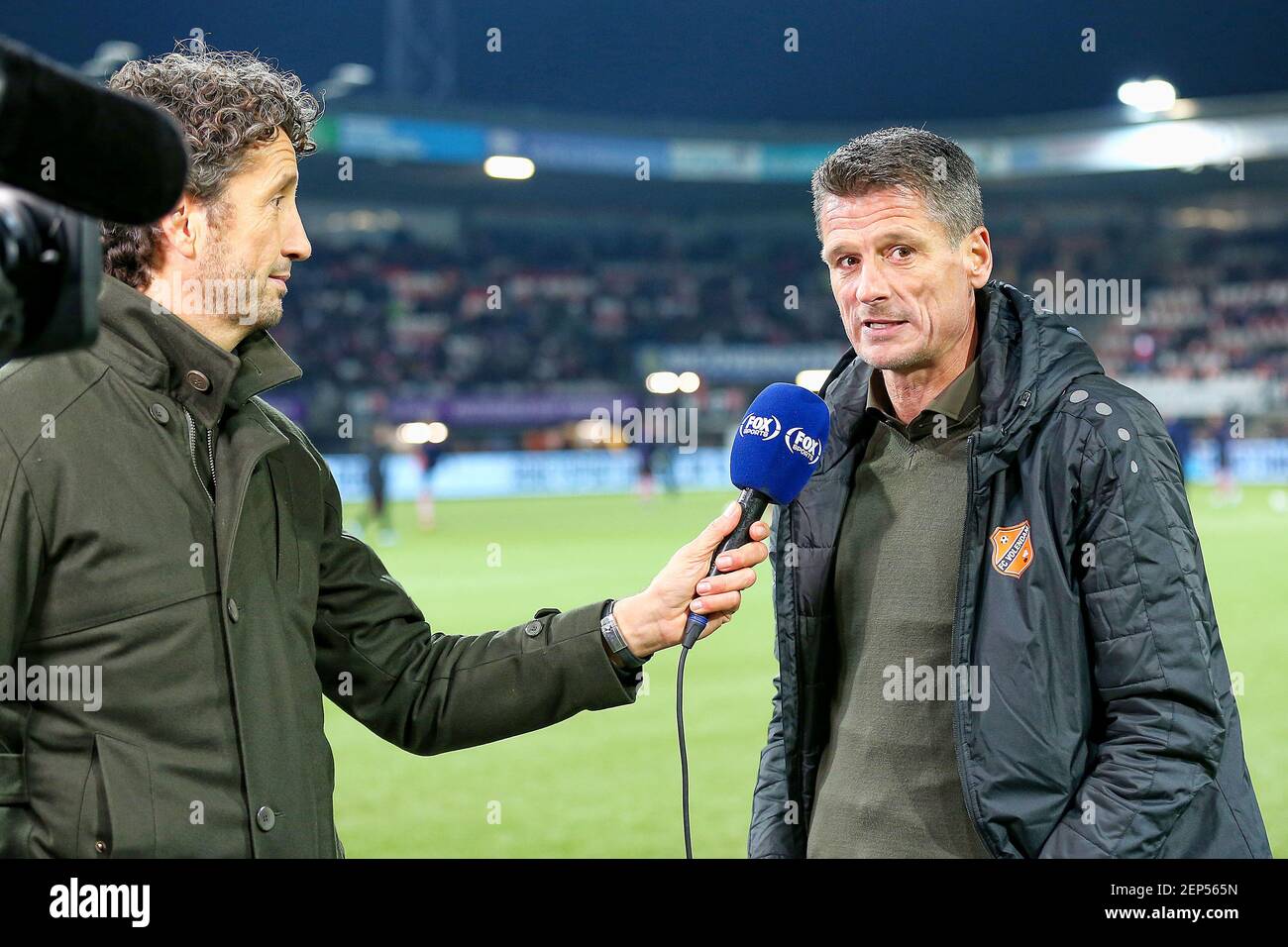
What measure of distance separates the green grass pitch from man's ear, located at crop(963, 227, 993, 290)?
3044 millimetres

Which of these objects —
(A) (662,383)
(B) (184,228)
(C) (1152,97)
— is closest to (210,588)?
(B) (184,228)

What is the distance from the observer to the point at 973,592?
2.05m

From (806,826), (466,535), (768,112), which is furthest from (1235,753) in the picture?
(768,112)

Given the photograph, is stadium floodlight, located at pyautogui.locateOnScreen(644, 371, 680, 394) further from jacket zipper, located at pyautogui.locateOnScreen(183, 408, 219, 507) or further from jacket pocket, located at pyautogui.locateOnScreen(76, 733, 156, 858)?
jacket pocket, located at pyautogui.locateOnScreen(76, 733, 156, 858)

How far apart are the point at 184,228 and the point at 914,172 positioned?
1250mm

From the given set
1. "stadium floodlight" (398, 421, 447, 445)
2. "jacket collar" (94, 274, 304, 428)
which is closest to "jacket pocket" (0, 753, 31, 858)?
"jacket collar" (94, 274, 304, 428)

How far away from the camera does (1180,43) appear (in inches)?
1342

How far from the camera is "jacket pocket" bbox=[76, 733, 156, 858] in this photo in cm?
167

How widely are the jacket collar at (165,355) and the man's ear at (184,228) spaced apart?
0.38 feet

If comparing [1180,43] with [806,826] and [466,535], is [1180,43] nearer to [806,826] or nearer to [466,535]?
[466,535]

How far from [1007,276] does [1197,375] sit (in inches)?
243

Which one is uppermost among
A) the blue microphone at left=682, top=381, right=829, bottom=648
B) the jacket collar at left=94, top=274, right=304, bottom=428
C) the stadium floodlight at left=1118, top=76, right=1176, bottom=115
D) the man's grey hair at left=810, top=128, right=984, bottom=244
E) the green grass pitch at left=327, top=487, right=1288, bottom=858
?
the stadium floodlight at left=1118, top=76, right=1176, bottom=115

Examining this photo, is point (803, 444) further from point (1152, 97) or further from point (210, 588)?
point (1152, 97)

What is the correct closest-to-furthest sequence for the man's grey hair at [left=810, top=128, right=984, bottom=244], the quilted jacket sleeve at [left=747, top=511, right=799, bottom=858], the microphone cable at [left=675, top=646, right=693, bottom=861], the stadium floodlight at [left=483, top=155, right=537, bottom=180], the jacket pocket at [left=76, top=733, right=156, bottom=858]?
1. the jacket pocket at [left=76, top=733, right=156, bottom=858]
2. the microphone cable at [left=675, top=646, right=693, bottom=861]
3. the man's grey hair at [left=810, top=128, right=984, bottom=244]
4. the quilted jacket sleeve at [left=747, top=511, right=799, bottom=858]
5. the stadium floodlight at [left=483, top=155, right=537, bottom=180]
